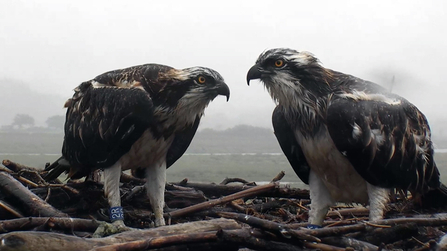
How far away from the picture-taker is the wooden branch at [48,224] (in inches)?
120

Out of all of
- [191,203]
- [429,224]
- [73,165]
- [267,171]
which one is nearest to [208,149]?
[267,171]

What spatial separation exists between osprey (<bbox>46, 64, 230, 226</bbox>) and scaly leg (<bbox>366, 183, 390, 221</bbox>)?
1413 mm

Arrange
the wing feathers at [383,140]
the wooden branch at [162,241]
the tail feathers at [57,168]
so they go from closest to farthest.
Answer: the wooden branch at [162,241] < the wing feathers at [383,140] < the tail feathers at [57,168]

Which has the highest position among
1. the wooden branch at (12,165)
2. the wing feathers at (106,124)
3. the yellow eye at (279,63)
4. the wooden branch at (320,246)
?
the yellow eye at (279,63)

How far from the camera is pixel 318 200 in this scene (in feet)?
14.0

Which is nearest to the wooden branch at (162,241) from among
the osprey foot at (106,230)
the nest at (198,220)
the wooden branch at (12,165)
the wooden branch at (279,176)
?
the nest at (198,220)

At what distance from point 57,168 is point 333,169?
262cm

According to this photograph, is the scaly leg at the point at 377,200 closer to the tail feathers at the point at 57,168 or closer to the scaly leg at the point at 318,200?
the scaly leg at the point at 318,200

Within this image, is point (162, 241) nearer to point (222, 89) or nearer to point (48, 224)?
point (48, 224)

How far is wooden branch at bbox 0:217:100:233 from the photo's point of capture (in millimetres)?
3053

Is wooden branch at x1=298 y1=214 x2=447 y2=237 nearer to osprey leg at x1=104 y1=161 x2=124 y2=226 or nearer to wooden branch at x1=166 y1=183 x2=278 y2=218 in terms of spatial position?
wooden branch at x1=166 y1=183 x2=278 y2=218

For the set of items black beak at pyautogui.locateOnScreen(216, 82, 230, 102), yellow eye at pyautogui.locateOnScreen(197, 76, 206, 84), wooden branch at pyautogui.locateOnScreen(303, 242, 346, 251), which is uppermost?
yellow eye at pyautogui.locateOnScreen(197, 76, 206, 84)

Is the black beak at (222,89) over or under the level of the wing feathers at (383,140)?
over

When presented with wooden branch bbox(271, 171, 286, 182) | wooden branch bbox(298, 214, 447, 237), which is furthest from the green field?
wooden branch bbox(298, 214, 447, 237)
